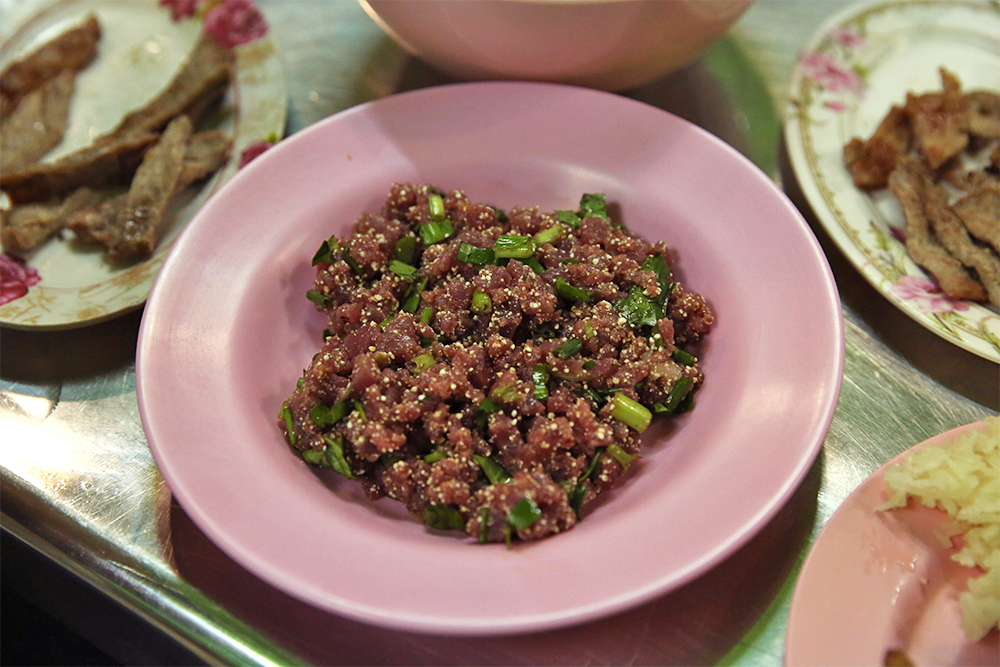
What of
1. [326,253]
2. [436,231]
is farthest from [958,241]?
[326,253]

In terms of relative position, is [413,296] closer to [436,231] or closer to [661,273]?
[436,231]

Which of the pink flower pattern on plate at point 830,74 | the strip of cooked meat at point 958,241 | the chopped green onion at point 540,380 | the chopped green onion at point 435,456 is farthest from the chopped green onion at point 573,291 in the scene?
the pink flower pattern on plate at point 830,74

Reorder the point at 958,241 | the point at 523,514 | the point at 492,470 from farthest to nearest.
Answer: the point at 958,241
the point at 492,470
the point at 523,514

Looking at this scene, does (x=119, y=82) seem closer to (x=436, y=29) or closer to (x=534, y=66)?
(x=436, y=29)

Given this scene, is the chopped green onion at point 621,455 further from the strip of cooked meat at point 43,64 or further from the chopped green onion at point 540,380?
the strip of cooked meat at point 43,64

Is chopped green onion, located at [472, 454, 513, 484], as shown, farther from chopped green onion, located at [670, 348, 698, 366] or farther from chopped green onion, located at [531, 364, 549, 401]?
chopped green onion, located at [670, 348, 698, 366]

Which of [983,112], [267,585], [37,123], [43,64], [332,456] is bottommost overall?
[267,585]

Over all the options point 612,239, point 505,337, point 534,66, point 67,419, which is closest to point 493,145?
point 534,66

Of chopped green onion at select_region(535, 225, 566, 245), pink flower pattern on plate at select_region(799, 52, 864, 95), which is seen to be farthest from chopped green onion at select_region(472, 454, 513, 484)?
pink flower pattern on plate at select_region(799, 52, 864, 95)
